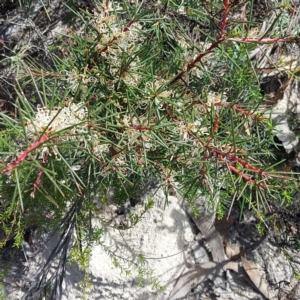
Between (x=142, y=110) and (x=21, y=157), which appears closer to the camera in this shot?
(x=21, y=157)

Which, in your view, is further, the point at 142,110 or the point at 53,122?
the point at 142,110

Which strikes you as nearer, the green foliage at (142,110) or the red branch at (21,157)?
the red branch at (21,157)

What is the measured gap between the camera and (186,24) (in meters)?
1.48

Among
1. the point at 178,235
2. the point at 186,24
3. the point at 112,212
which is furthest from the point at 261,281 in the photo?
the point at 186,24

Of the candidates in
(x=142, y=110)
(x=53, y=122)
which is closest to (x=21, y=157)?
(x=53, y=122)

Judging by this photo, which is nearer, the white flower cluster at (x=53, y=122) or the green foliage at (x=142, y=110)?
the white flower cluster at (x=53, y=122)

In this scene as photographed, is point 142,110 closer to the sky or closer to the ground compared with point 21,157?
closer to the ground

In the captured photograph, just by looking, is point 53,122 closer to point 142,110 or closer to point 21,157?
point 21,157

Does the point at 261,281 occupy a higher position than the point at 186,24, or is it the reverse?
the point at 186,24

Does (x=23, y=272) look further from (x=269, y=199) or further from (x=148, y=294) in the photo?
(x=269, y=199)

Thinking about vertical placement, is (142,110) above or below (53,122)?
below

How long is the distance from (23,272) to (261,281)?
4.56 ft

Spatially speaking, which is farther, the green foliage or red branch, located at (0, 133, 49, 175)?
the green foliage

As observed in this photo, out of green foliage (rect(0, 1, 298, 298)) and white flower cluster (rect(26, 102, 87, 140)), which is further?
green foliage (rect(0, 1, 298, 298))
